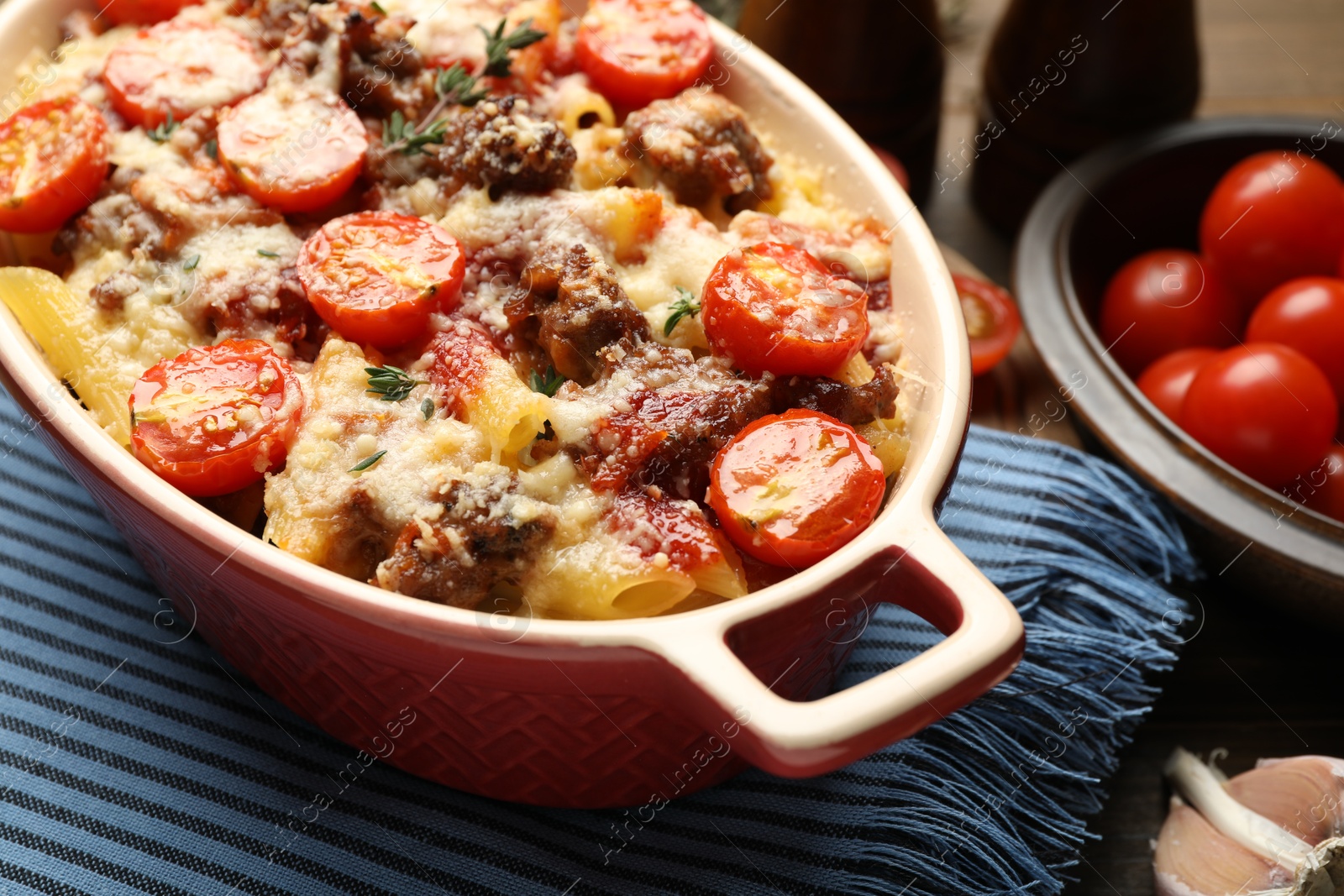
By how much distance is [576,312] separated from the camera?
194 centimetres

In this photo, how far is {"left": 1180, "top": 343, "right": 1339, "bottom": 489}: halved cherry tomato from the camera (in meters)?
2.67

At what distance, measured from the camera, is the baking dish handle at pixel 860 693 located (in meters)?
1.47

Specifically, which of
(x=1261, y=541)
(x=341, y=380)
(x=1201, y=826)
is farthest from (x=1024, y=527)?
(x=341, y=380)

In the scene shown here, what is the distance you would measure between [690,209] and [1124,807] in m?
1.45

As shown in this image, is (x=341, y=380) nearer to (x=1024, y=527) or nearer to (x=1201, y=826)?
(x=1024, y=527)

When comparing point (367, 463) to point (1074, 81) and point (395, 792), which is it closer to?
point (395, 792)

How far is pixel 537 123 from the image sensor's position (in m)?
2.21

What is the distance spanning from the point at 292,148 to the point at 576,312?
0.71 m

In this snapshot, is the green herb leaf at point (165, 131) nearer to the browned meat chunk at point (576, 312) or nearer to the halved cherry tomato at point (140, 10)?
the halved cherry tomato at point (140, 10)

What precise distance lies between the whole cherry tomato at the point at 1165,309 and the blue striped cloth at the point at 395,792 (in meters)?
0.94

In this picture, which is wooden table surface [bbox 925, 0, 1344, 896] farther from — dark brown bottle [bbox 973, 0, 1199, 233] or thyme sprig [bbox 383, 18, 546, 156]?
thyme sprig [bbox 383, 18, 546, 156]

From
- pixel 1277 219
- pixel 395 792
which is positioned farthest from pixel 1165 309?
pixel 395 792

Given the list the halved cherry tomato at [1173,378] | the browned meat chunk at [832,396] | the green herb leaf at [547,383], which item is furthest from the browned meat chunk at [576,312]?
the halved cherry tomato at [1173,378]

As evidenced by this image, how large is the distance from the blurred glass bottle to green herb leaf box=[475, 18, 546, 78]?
3.64ft
